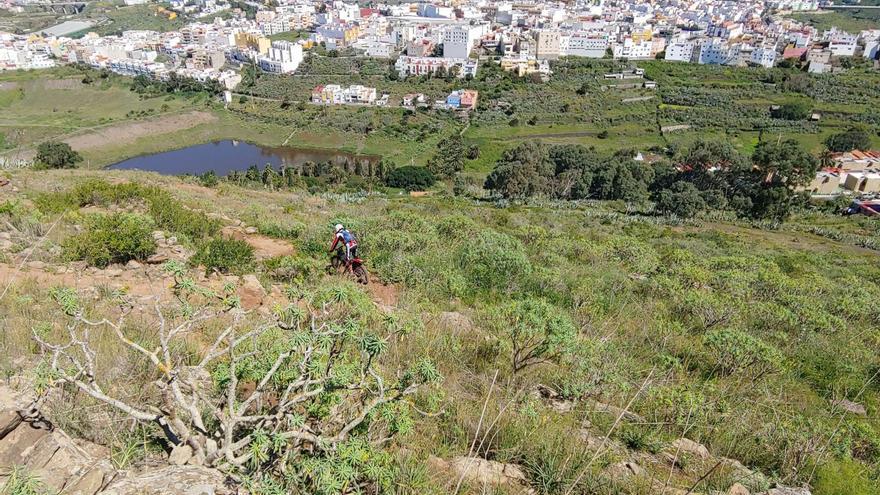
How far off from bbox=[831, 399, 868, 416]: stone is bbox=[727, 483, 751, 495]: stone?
87.9 inches

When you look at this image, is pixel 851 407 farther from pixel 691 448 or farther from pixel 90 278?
pixel 90 278

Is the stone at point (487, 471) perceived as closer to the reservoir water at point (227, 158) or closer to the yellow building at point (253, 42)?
the reservoir water at point (227, 158)

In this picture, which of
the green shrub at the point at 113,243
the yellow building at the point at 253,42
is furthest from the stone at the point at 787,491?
the yellow building at the point at 253,42

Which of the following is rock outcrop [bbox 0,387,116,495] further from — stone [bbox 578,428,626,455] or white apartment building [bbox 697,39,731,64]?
white apartment building [bbox 697,39,731,64]

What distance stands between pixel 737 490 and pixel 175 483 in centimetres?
261

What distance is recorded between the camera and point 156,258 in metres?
6.24

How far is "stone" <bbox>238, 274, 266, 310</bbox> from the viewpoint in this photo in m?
5.13

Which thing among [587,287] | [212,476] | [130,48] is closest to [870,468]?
[587,287]

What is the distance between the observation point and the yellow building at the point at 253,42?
74.2 metres

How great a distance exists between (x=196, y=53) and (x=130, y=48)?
37.0 ft

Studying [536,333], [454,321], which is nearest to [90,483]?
[536,333]

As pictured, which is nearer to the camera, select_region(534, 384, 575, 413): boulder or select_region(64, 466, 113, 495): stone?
select_region(64, 466, 113, 495): stone

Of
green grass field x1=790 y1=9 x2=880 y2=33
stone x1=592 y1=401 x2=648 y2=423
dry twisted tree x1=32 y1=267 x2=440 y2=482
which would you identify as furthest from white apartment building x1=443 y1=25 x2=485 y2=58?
dry twisted tree x1=32 y1=267 x2=440 y2=482

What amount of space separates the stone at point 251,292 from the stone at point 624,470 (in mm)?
3837
